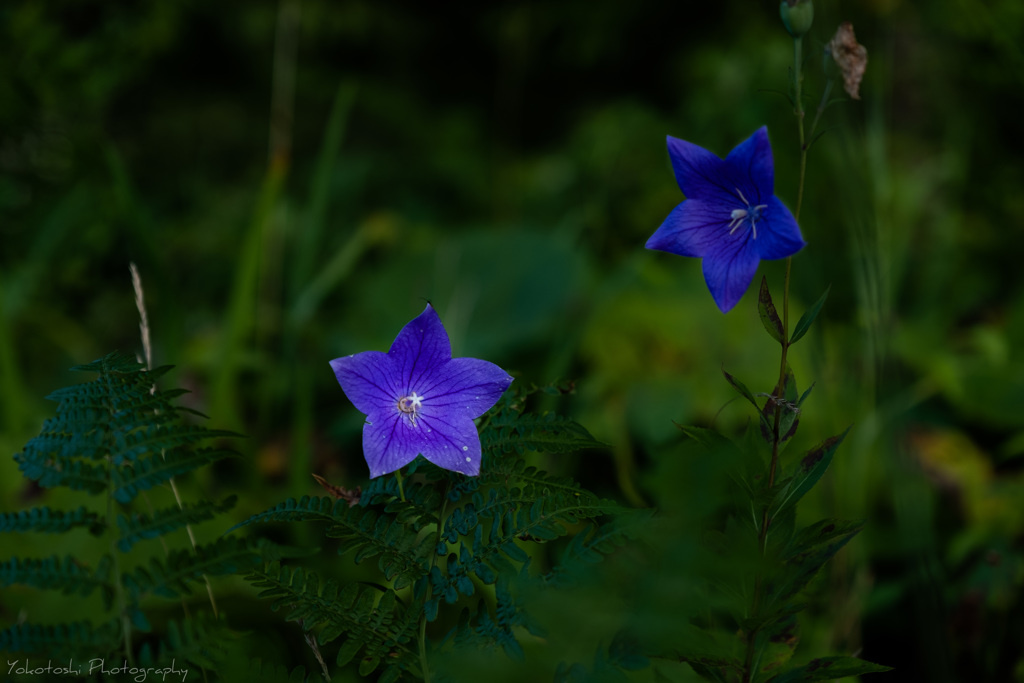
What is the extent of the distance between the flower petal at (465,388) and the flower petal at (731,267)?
22 centimetres

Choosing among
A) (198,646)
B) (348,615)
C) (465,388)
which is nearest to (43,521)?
(198,646)

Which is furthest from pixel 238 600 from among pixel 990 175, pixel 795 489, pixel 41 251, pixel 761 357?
pixel 990 175

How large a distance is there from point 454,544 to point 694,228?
398 millimetres

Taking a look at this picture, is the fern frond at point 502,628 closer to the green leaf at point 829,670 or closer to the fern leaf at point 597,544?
the fern leaf at point 597,544

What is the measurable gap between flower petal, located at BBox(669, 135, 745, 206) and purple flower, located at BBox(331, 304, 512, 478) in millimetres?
276

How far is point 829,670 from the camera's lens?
658 mm

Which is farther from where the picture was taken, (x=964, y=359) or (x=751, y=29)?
(x=751, y=29)

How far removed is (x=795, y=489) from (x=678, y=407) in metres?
1.19

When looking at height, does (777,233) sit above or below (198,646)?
above

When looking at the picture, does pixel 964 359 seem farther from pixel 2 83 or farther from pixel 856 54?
pixel 2 83

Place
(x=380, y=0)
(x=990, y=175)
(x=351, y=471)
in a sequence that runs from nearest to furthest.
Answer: (x=351, y=471) < (x=990, y=175) < (x=380, y=0)

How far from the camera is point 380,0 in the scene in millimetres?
3914

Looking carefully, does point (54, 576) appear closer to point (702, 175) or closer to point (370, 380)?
point (370, 380)

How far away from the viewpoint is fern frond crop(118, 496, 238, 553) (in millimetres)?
628
